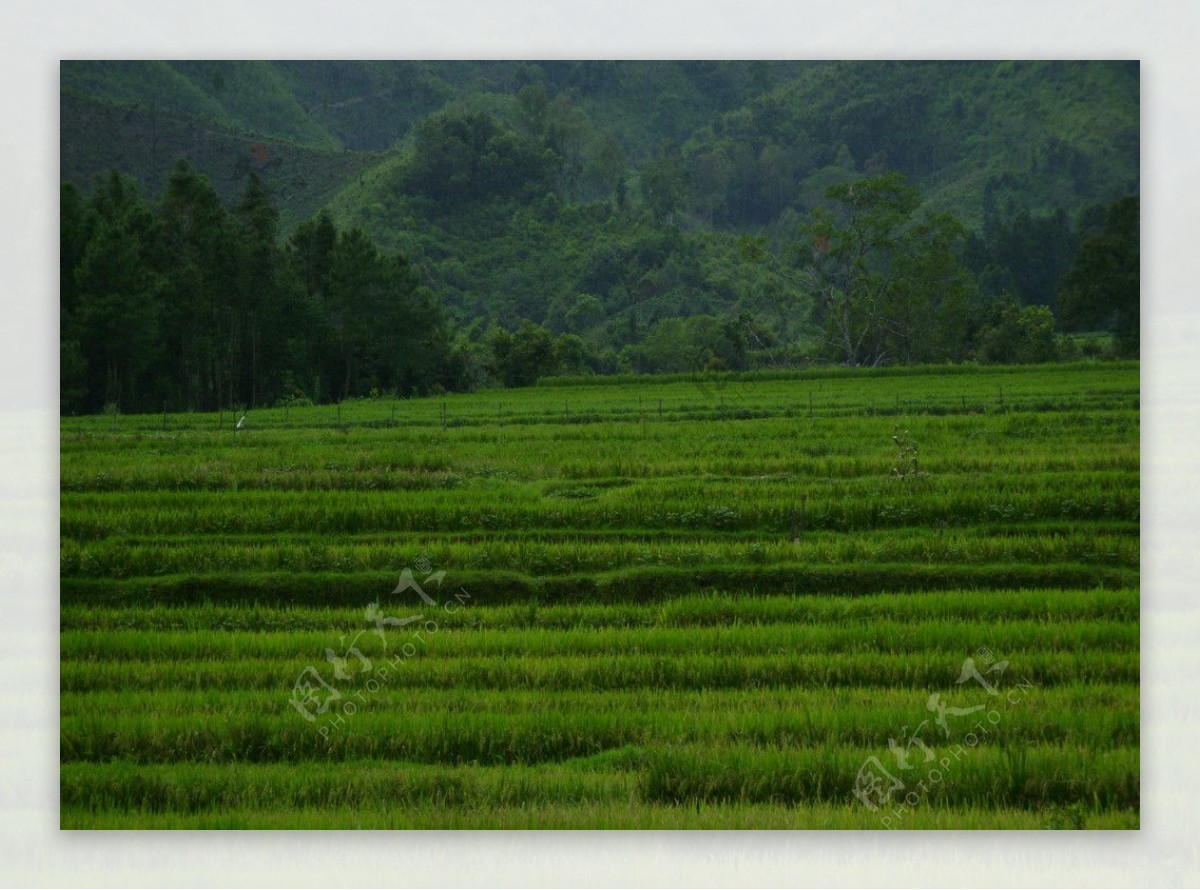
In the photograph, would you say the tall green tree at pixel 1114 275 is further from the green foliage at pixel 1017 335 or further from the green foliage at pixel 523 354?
the green foliage at pixel 523 354

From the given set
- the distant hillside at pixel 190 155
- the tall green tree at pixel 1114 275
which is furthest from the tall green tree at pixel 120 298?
the tall green tree at pixel 1114 275

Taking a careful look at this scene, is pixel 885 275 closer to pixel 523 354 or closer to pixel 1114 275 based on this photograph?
pixel 1114 275

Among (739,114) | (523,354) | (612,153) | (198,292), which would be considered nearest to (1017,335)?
(739,114)

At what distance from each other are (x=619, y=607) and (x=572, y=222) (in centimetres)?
230

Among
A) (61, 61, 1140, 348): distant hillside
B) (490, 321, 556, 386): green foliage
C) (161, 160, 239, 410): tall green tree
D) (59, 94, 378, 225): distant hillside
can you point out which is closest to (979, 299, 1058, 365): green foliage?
(61, 61, 1140, 348): distant hillside

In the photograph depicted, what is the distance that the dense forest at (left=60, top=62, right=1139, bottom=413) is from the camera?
6332 millimetres

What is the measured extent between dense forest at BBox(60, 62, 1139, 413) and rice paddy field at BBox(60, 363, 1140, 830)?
257 millimetres

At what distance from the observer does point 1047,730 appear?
5.72 meters

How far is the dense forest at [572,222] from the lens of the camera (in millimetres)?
6332

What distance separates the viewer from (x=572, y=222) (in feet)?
23.3

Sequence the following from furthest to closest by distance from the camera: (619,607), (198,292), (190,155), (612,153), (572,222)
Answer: (572,222) < (612,153) < (198,292) < (190,155) < (619,607)

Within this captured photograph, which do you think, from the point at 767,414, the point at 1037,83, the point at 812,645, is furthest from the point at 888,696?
the point at 1037,83

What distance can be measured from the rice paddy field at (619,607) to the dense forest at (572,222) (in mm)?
257

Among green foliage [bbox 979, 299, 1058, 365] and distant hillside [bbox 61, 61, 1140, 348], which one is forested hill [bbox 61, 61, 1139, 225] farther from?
green foliage [bbox 979, 299, 1058, 365]
